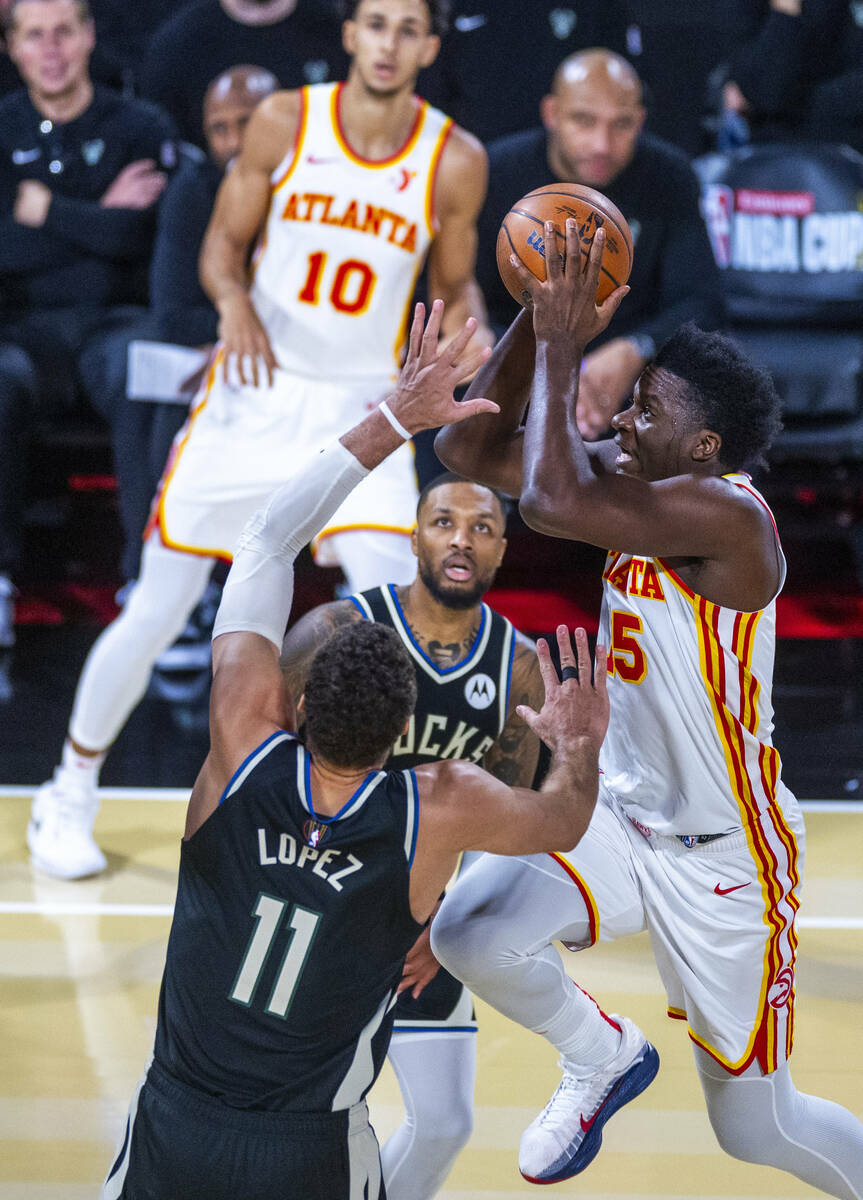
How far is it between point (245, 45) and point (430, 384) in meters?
5.59

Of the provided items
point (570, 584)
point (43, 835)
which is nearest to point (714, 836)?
point (43, 835)

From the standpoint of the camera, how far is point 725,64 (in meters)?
8.23

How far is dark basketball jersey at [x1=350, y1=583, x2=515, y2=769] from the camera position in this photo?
3.56 meters

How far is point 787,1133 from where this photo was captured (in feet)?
9.80

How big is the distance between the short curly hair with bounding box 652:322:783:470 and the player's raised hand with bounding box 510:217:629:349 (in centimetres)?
26

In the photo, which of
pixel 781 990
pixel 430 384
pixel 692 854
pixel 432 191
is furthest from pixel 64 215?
pixel 781 990

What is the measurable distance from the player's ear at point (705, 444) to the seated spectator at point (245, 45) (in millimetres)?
5437

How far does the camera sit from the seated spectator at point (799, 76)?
8180mm

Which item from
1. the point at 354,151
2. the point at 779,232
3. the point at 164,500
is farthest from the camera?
the point at 779,232

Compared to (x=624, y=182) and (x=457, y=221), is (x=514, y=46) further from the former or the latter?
(x=457, y=221)

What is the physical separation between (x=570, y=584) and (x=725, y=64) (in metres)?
2.94

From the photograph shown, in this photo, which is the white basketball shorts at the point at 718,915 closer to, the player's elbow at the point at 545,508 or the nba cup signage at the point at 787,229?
the player's elbow at the point at 545,508

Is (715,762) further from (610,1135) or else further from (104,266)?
(104,266)

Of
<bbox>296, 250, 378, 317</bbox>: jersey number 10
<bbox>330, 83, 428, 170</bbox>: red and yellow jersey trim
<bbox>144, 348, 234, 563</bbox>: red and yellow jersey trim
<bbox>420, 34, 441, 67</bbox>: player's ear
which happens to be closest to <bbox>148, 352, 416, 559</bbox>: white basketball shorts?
<bbox>144, 348, 234, 563</bbox>: red and yellow jersey trim
